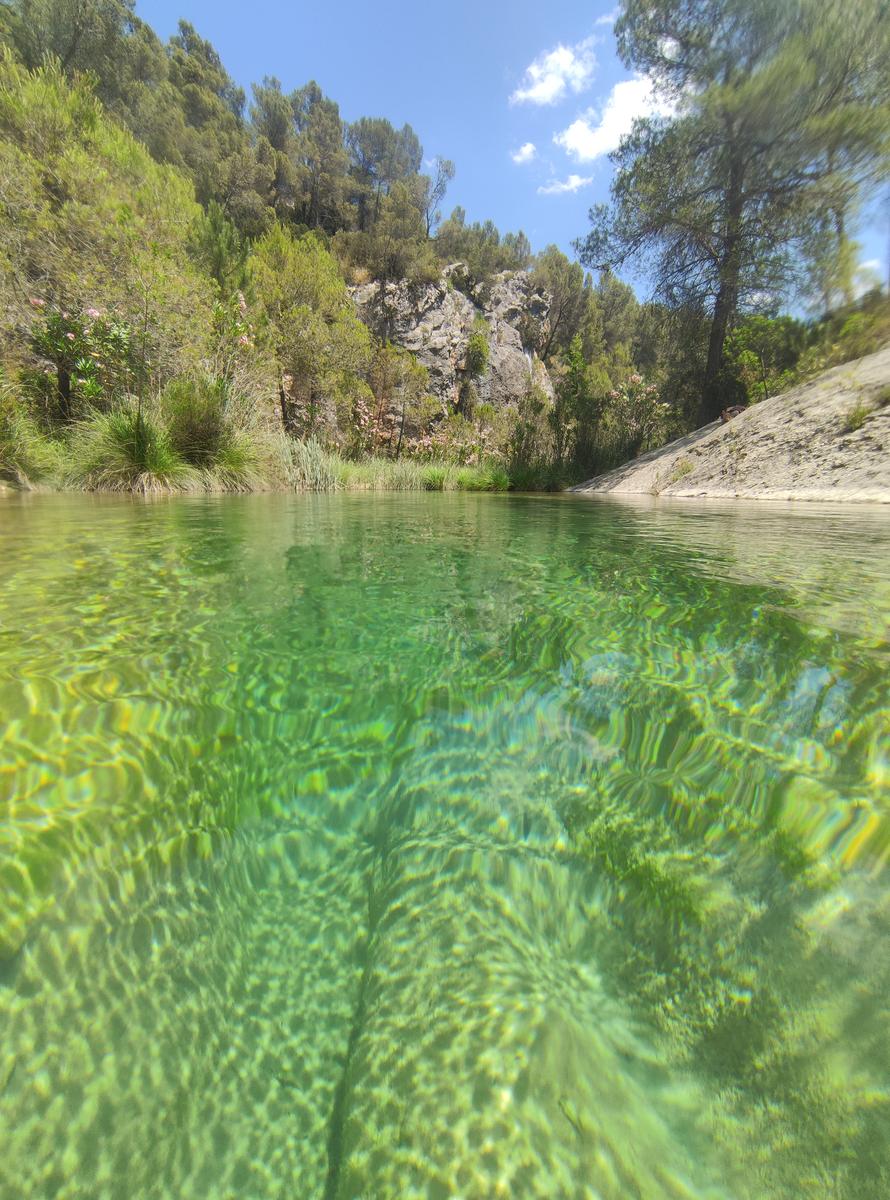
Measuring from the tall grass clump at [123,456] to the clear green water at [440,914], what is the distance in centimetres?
630

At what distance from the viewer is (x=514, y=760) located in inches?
36.0

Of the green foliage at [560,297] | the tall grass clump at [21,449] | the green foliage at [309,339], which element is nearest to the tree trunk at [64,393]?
the tall grass clump at [21,449]

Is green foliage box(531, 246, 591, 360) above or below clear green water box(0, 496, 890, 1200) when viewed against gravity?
above

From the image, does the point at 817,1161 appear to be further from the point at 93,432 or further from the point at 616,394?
the point at 616,394

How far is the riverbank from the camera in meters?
6.24

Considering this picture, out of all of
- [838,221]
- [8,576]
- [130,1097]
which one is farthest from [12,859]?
[838,221]

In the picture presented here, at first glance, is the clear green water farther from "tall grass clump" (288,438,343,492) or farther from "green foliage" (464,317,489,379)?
"green foliage" (464,317,489,379)

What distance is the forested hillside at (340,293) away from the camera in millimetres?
8008

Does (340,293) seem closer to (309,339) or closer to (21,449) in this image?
(309,339)

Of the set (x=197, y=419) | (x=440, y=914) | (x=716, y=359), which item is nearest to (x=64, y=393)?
(x=197, y=419)

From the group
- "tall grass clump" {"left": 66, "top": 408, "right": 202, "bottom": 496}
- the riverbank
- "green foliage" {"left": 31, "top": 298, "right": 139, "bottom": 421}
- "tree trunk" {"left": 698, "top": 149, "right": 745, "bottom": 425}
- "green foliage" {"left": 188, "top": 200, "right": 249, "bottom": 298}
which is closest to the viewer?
the riverbank

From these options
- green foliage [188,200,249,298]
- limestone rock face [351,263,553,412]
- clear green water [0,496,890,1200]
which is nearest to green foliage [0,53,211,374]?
green foliage [188,200,249,298]

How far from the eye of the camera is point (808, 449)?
23.1 ft

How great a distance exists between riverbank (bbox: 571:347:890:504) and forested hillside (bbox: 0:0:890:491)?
1.71 m
